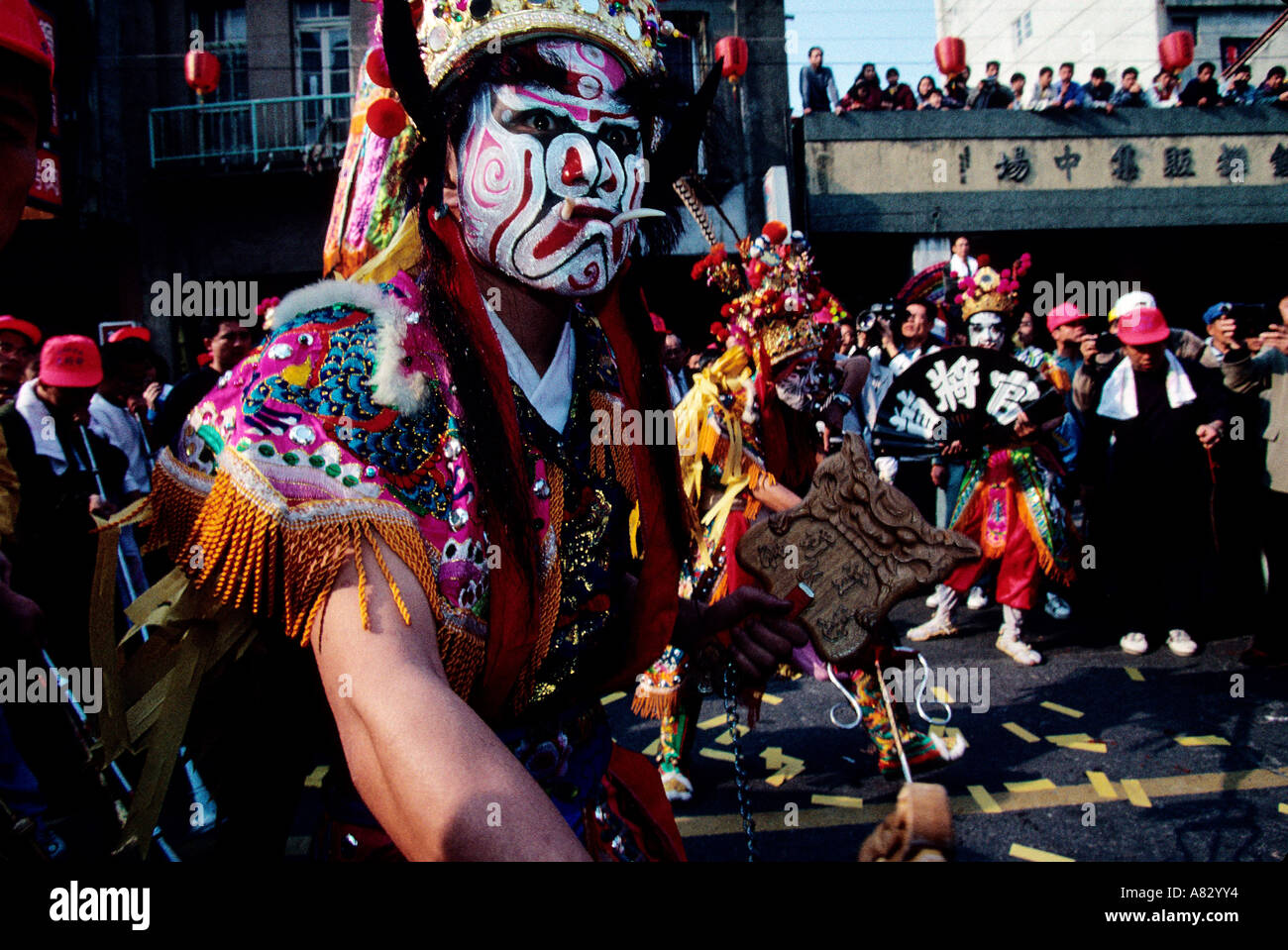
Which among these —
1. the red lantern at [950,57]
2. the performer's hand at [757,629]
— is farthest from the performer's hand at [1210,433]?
the red lantern at [950,57]

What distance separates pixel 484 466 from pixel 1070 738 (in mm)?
4069

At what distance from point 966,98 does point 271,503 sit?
1522 cm

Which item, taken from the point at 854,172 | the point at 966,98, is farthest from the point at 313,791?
the point at 966,98

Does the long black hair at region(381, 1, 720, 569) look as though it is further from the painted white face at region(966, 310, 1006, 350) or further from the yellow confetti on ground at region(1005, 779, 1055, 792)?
the painted white face at region(966, 310, 1006, 350)

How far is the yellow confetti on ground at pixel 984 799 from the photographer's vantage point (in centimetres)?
358

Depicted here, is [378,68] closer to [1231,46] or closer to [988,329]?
[988,329]

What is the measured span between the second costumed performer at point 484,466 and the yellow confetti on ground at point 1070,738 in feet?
10.7

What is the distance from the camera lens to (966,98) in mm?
13859

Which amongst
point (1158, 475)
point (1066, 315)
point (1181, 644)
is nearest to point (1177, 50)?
point (1066, 315)

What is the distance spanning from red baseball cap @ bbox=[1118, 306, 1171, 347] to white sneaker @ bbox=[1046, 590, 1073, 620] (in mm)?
2013

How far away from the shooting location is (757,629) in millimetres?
1691

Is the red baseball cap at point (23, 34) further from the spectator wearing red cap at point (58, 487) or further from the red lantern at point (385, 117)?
the spectator wearing red cap at point (58, 487)

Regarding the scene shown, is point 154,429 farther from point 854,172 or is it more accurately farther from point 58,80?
point 854,172

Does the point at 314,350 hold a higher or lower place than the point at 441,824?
higher
